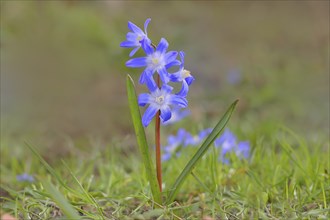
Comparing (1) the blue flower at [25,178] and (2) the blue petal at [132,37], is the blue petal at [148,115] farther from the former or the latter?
(1) the blue flower at [25,178]

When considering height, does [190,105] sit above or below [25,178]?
below

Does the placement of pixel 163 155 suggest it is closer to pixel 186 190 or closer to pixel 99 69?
pixel 186 190

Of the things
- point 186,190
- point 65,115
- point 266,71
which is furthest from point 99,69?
point 186,190

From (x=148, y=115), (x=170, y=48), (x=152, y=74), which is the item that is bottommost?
(x=170, y=48)

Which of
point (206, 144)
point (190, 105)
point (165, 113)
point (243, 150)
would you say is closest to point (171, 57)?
point (165, 113)

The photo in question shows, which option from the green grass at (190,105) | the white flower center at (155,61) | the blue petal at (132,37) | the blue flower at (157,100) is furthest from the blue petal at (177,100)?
the green grass at (190,105)

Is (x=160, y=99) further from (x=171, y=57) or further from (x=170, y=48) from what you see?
(x=170, y=48)
